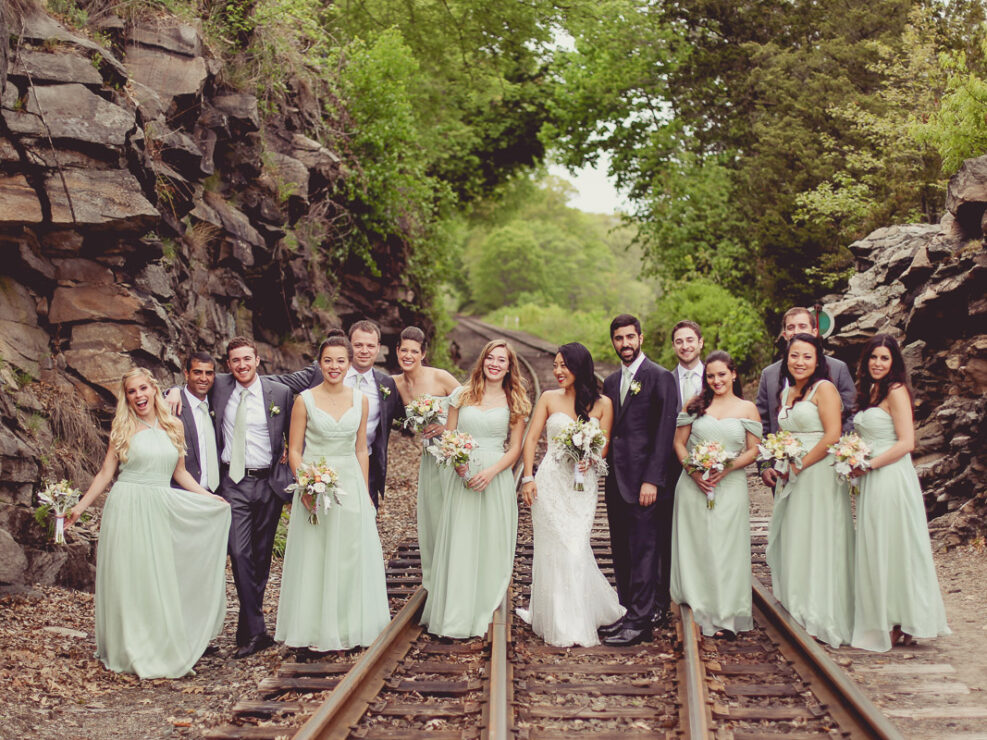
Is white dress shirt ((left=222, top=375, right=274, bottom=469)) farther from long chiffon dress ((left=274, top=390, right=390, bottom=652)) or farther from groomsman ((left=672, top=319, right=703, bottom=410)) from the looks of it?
groomsman ((left=672, top=319, right=703, bottom=410))

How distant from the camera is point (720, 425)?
7.39 meters

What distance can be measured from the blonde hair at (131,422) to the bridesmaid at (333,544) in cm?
81

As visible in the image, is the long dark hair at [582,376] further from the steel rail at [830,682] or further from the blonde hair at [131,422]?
the blonde hair at [131,422]

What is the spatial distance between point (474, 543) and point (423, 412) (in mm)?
1182

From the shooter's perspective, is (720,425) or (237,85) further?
(237,85)

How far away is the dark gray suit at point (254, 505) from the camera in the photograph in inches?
286

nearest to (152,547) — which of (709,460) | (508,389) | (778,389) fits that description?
(508,389)

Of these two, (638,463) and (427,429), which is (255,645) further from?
(638,463)

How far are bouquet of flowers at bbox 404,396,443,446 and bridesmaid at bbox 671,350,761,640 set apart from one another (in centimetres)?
194

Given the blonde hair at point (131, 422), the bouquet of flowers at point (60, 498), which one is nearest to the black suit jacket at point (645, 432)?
the blonde hair at point (131, 422)

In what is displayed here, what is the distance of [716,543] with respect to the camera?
7.29 metres

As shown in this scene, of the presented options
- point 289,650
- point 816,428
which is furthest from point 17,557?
point 816,428

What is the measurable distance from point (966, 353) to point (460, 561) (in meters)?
6.23

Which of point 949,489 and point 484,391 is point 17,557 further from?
point 949,489
